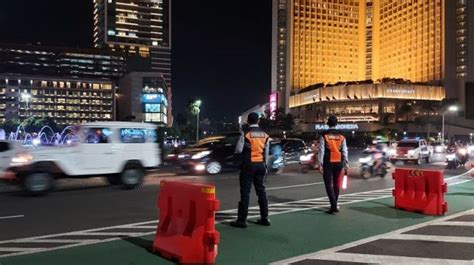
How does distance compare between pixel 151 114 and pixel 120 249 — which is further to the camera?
pixel 151 114

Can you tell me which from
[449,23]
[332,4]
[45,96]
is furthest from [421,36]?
[45,96]

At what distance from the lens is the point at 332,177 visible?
1030 cm

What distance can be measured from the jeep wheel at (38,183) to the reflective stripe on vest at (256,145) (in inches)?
300

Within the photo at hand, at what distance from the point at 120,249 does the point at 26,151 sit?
26.0ft

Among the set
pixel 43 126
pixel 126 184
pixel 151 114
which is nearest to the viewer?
pixel 126 184

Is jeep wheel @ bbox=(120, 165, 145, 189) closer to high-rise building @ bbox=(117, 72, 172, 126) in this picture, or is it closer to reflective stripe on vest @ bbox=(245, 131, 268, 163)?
reflective stripe on vest @ bbox=(245, 131, 268, 163)

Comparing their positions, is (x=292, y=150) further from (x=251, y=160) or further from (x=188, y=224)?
(x=188, y=224)

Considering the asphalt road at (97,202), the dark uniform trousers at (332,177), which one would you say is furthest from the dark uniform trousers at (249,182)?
the asphalt road at (97,202)

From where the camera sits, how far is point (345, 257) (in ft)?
22.0

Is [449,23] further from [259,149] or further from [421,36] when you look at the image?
[259,149]

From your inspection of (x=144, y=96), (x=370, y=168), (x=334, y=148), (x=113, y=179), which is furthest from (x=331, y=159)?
(x=144, y=96)

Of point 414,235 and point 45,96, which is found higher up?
point 45,96

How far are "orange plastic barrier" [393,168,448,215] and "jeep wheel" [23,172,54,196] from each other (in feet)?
29.2

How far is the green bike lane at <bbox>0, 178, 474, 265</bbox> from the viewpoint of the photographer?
6570 millimetres
